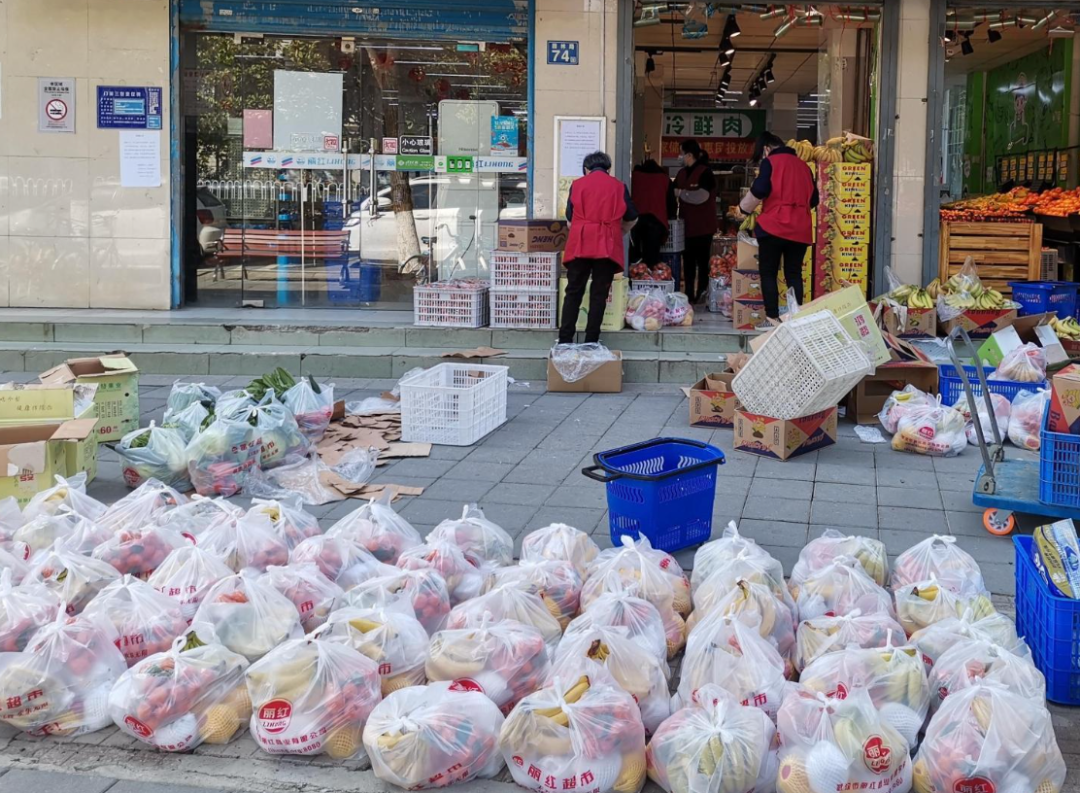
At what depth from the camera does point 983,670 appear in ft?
12.1

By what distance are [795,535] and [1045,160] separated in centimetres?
1272

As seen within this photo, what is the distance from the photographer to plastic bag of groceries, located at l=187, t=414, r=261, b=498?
6.47 metres

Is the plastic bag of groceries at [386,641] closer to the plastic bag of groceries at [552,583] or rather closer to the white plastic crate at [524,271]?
the plastic bag of groceries at [552,583]

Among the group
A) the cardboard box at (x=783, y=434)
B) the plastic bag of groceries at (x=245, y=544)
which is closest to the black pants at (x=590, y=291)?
the cardboard box at (x=783, y=434)

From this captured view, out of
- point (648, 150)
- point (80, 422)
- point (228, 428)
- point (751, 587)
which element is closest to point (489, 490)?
point (228, 428)

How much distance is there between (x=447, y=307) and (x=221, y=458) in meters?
4.32

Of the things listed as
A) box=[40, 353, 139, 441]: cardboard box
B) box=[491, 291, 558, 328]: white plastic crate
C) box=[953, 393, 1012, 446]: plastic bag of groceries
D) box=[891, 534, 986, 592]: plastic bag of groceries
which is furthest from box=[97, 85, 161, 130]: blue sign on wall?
box=[891, 534, 986, 592]: plastic bag of groceries

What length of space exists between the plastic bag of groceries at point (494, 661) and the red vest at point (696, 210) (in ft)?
34.1

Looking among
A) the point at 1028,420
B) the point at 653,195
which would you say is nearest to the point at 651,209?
the point at 653,195

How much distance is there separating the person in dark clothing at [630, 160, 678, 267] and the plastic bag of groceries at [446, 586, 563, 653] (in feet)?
30.2

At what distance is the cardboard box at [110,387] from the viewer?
7062 millimetres

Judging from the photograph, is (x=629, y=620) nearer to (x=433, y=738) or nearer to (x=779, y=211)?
(x=433, y=738)

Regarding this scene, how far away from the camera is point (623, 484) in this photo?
536 centimetres

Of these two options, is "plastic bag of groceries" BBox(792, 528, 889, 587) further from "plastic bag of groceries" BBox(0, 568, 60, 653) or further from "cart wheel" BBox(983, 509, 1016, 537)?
"plastic bag of groceries" BBox(0, 568, 60, 653)
